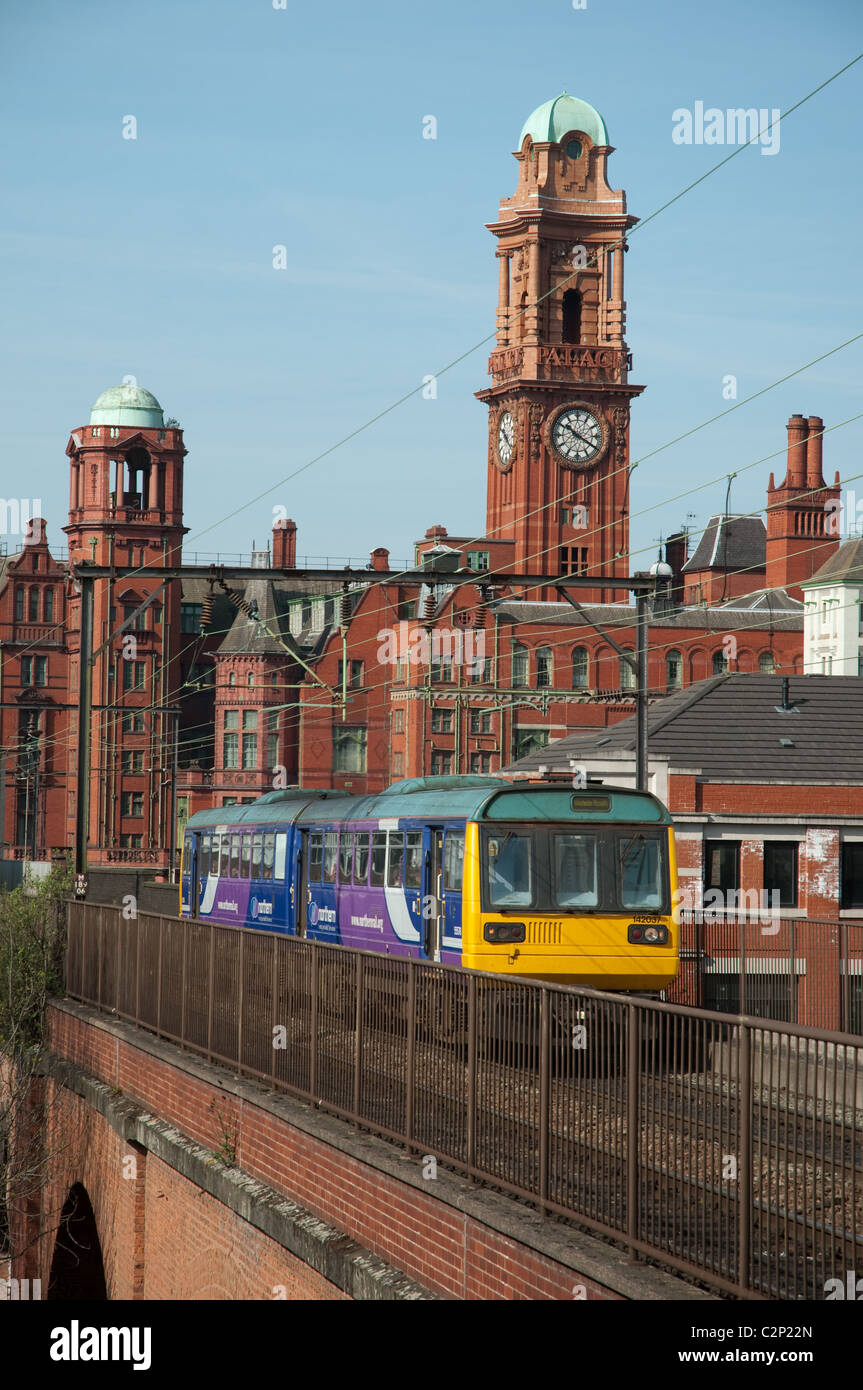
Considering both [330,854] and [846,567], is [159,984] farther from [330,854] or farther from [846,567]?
[846,567]

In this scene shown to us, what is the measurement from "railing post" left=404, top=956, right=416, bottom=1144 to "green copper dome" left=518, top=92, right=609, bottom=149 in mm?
110354

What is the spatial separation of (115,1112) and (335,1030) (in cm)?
514

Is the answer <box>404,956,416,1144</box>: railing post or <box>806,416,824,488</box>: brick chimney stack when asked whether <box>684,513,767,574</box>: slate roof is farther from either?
<box>404,956,416,1144</box>: railing post

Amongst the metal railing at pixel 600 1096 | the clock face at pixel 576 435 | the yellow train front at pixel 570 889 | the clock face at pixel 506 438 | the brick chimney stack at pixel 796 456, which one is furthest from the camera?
the clock face at pixel 506 438

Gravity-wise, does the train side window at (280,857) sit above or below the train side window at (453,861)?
below

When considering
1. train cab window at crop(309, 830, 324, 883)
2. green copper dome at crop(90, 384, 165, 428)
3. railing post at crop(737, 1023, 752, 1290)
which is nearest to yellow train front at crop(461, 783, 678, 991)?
train cab window at crop(309, 830, 324, 883)

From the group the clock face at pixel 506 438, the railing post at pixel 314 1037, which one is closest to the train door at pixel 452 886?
the railing post at pixel 314 1037

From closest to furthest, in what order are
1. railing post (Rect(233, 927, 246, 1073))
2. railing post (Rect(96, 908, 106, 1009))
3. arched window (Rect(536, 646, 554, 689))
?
railing post (Rect(233, 927, 246, 1073)) → railing post (Rect(96, 908, 106, 1009)) → arched window (Rect(536, 646, 554, 689))

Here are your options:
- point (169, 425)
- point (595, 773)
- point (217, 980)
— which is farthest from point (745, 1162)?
point (169, 425)

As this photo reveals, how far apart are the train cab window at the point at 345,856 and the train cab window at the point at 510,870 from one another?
554 centimetres

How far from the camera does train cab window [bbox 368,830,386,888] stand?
22734mm

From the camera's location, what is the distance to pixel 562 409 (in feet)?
366

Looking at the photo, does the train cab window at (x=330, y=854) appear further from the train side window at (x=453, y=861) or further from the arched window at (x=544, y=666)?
the arched window at (x=544, y=666)

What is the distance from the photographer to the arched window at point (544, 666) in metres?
93.2
